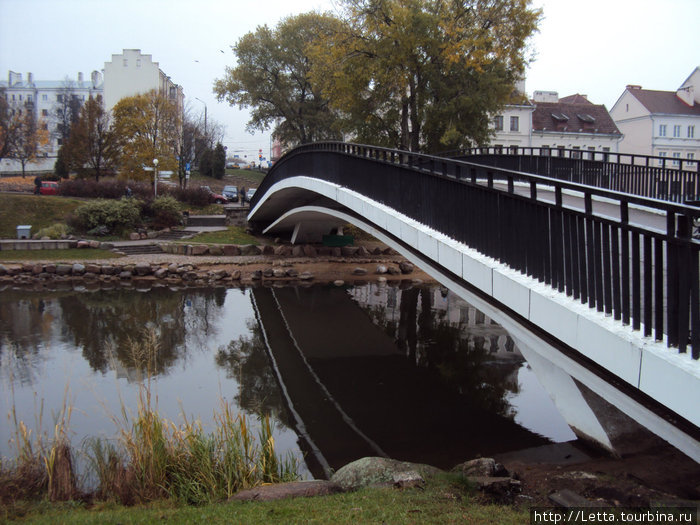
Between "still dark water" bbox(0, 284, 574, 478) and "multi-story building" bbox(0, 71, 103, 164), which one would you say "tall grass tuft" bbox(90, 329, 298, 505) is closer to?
"still dark water" bbox(0, 284, 574, 478)

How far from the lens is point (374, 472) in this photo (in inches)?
223

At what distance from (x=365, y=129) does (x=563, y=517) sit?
23.3 metres

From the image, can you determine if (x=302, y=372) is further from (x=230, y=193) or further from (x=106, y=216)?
(x=230, y=193)

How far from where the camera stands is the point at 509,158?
52.6ft

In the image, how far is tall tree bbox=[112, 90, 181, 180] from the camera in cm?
3831

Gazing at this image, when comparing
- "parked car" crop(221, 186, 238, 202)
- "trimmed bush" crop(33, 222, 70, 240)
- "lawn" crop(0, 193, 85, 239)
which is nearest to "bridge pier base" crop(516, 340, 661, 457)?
"trimmed bush" crop(33, 222, 70, 240)

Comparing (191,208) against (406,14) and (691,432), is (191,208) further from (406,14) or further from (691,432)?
(691,432)

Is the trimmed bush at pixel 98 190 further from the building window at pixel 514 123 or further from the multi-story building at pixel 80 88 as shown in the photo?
the building window at pixel 514 123

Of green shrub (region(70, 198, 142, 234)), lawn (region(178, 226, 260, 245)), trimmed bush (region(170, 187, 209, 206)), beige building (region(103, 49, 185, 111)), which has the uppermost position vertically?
beige building (region(103, 49, 185, 111))

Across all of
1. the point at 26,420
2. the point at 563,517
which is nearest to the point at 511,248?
the point at 563,517

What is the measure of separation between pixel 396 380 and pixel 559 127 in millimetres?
45126

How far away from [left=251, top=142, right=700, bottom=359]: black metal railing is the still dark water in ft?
9.34

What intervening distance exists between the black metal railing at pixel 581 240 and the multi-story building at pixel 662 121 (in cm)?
4972

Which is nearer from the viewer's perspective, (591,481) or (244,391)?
(591,481)
